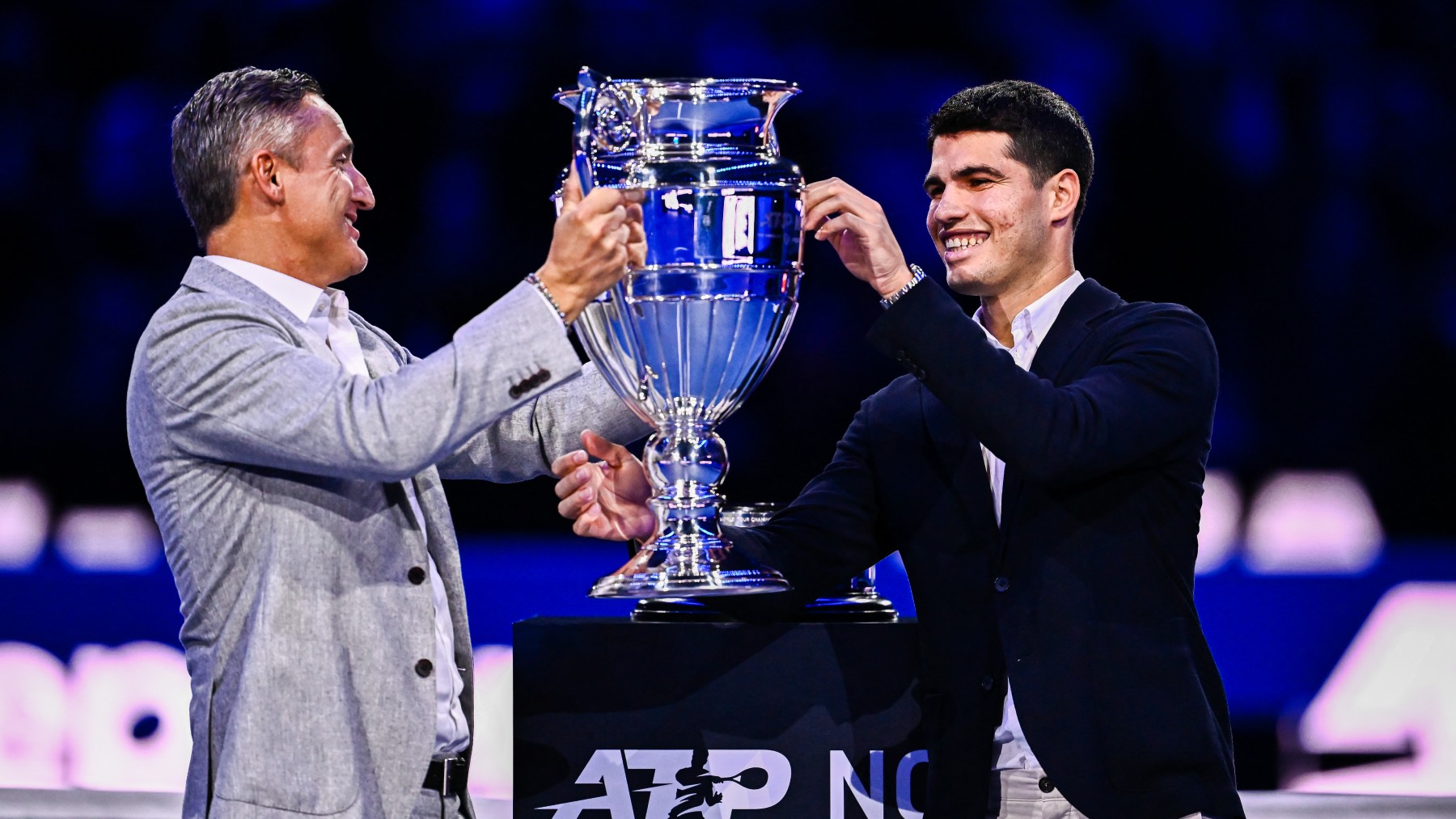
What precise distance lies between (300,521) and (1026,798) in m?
0.92

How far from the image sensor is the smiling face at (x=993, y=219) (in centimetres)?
198

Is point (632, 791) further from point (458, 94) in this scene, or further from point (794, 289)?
point (458, 94)

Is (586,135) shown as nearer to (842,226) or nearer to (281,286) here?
(842,226)

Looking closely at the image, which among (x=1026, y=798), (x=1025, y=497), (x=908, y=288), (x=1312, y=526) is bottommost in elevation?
(x=1026, y=798)

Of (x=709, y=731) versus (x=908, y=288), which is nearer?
(x=908, y=288)

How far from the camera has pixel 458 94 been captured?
11.4 ft

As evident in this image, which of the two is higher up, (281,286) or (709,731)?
(281,286)

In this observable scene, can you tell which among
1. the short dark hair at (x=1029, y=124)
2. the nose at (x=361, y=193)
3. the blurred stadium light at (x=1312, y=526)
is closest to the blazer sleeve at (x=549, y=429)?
the nose at (x=361, y=193)

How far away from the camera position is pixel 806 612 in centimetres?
202

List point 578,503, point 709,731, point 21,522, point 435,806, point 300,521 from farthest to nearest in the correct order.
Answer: point 21,522 < point 709,731 < point 578,503 < point 435,806 < point 300,521

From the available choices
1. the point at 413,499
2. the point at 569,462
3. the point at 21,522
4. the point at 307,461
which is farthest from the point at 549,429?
the point at 21,522

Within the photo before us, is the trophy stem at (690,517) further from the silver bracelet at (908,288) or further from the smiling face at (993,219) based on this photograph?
the smiling face at (993,219)

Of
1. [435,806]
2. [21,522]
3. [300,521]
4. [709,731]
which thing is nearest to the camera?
[300,521]

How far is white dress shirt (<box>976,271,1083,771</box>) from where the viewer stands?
1.80 metres
